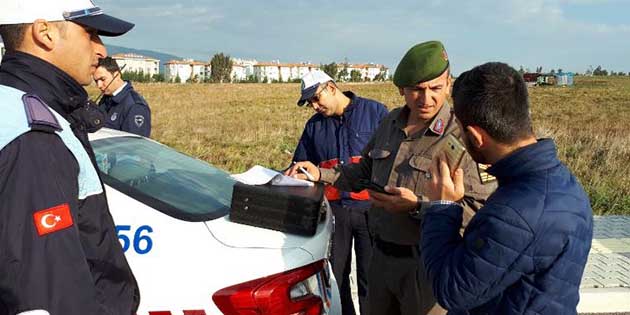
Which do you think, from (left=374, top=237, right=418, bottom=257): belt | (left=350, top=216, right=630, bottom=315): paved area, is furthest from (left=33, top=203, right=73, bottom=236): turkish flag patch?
(left=350, top=216, right=630, bottom=315): paved area

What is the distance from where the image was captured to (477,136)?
1646mm

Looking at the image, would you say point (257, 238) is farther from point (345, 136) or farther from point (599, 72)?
point (599, 72)

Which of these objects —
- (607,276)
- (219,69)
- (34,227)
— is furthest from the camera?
(219,69)

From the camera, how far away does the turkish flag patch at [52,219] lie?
1.20 meters

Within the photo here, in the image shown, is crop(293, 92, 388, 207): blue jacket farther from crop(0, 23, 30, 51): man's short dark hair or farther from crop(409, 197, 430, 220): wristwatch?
crop(0, 23, 30, 51): man's short dark hair

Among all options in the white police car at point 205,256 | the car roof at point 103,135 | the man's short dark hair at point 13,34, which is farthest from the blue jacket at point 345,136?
the man's short dark hair at point 13,34

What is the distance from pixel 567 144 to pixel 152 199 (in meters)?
11.2

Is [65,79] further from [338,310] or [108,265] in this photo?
[338,310]

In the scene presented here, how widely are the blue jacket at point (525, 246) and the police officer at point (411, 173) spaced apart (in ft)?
2.28

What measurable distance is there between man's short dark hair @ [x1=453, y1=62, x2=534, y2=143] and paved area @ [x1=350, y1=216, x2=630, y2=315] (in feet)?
9.20

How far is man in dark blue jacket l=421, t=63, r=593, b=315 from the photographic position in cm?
153

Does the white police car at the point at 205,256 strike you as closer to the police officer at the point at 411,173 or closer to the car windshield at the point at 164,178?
the car windshield at the point at 164,178

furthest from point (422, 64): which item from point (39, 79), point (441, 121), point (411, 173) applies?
point (39, 79)

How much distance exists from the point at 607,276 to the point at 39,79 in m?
4.57
